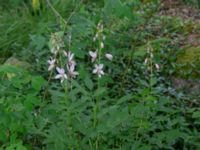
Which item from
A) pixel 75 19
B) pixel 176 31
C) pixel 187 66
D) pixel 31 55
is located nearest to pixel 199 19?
pixel 176 31

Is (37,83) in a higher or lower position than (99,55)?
lower

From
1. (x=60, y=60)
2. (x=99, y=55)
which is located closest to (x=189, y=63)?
(x=99, y=55)

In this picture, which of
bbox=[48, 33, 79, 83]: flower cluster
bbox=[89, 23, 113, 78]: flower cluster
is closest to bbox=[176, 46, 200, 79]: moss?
bbox=[89, 23, 113, 78]: flower cluster

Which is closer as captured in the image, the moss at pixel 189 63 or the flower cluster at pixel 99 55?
the flower cluster at pixel 99 55

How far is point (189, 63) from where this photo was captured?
4285 mm

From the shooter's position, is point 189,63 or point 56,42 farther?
point 189,63

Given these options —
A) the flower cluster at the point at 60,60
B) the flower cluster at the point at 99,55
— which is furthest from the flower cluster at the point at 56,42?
the flower cluster at the point at 99,55

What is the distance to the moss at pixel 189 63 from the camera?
419cm

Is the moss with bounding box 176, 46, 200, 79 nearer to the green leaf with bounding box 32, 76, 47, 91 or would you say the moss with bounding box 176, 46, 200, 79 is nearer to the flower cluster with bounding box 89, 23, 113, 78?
the flower cluster with bounding box 89, 23, 113, 78

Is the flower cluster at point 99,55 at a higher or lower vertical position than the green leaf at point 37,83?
higher

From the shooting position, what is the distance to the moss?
4.19 m

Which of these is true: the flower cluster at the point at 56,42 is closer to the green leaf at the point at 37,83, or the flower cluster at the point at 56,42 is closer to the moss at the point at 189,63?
the green leaf at the point at 37,83

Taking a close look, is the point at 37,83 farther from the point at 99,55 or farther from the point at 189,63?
the point at 189,63

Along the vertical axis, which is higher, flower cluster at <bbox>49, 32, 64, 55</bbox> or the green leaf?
flower cluster at <bbox>49, 32, 64, 55</bbox>
